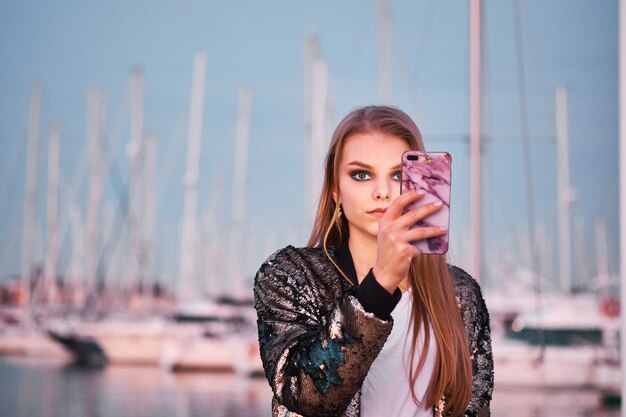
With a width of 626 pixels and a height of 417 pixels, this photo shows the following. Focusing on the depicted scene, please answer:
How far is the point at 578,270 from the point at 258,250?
7026mm

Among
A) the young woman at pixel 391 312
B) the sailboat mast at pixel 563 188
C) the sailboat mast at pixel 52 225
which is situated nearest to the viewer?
the young woman at pixel 391 312

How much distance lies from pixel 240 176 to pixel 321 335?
20.6 meters

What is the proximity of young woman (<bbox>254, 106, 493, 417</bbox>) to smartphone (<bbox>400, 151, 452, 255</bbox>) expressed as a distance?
10cm

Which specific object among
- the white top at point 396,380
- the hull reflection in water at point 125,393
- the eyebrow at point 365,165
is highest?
the eyebrow at point 365,165

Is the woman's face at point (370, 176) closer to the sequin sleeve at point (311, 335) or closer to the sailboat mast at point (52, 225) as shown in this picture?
the sequin sleeve at point (311, 335)

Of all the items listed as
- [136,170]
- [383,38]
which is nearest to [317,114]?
[383,38]

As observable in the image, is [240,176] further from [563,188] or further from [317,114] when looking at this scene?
[563,188]

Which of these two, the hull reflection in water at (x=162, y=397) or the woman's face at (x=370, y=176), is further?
the hull reflection in water at (x=162, y=397)

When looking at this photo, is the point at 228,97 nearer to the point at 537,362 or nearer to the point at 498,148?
the point at 498,148

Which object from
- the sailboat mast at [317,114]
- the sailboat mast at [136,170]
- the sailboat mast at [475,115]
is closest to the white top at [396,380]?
the sailboat mast at [475,115]

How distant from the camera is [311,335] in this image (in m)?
1.45

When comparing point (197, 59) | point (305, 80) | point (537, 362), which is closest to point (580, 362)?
point (537, 362)

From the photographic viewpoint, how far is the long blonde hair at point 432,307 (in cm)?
159

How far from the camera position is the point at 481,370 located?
1.66 m
